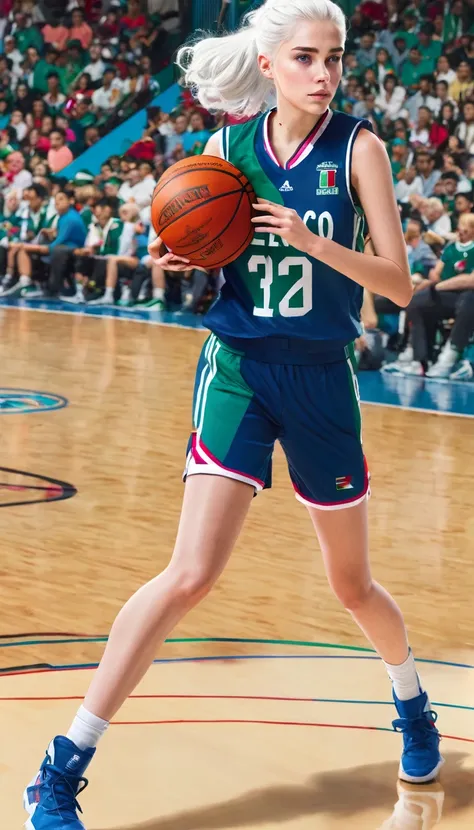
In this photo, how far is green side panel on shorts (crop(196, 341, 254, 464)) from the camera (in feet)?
9.91

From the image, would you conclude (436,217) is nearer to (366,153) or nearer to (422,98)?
(422,98)

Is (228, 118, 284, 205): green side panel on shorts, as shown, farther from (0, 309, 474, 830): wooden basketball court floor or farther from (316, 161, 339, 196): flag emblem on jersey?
(0, 309, 474, 830): wooden basketball court floor

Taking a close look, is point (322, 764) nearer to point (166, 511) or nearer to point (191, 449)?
point (191, 449)

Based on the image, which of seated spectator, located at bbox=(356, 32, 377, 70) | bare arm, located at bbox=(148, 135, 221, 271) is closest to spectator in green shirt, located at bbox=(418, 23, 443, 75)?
seated spectator, located at bbox=(356, 32, 377, 70)

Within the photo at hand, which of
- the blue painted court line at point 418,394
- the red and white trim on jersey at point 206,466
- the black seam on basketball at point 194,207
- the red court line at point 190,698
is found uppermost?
the black seam on basketball at point 194,207

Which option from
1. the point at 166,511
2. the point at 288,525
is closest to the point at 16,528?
the point at 166,511

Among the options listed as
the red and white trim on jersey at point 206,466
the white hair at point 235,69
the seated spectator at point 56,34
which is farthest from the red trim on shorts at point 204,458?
the seated spectator at point 56,34

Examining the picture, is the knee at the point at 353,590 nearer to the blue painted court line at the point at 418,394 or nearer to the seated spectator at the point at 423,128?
the blue painted court line at the point at 418,394

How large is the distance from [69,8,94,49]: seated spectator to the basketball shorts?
16.4 m

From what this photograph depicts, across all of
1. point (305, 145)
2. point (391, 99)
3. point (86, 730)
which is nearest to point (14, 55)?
point (391, 99)

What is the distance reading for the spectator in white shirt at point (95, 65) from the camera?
59.7ft

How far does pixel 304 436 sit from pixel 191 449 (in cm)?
27

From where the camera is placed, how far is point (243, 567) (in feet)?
17.5

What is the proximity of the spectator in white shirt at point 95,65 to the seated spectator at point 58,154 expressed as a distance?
43.3 inches
